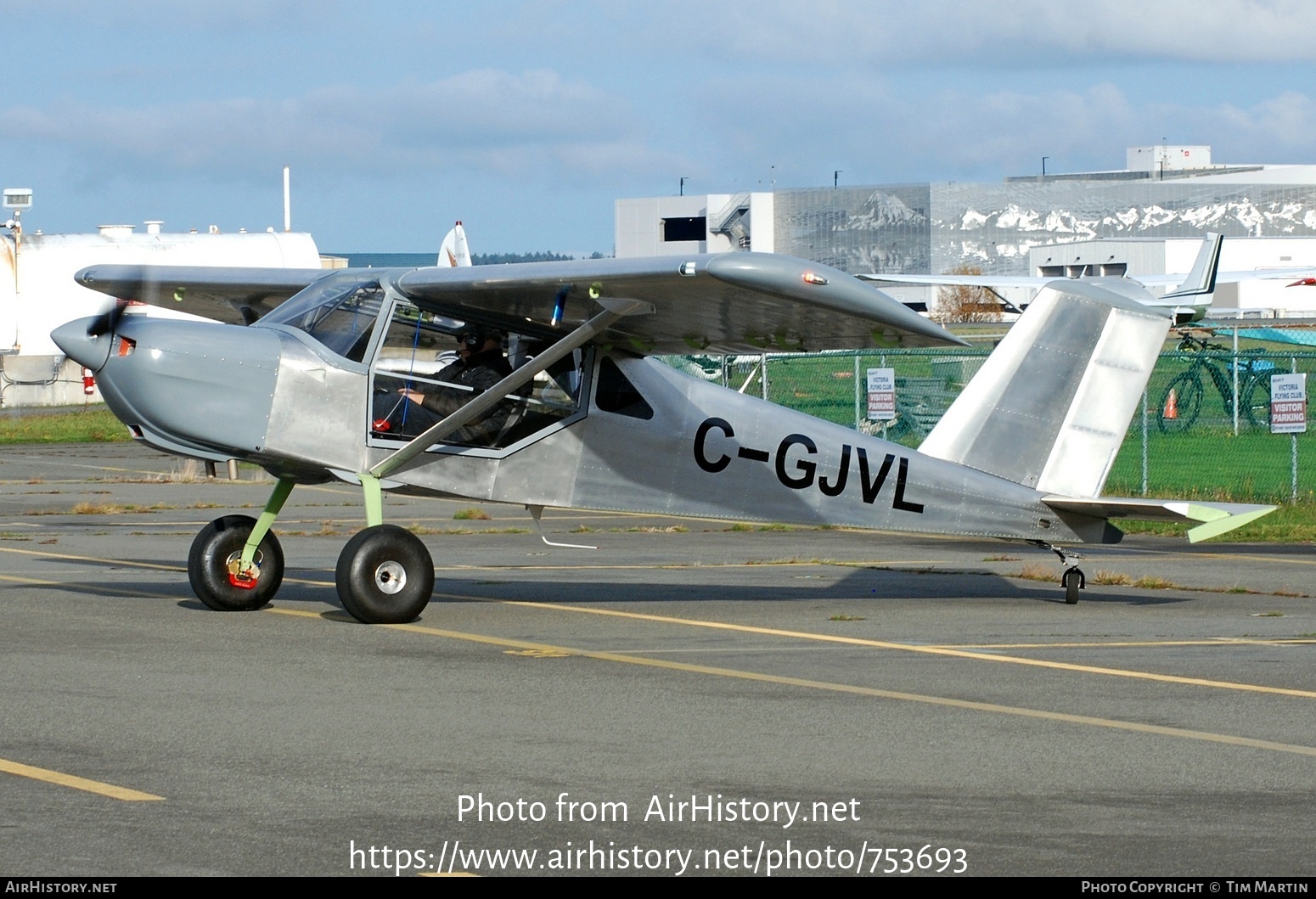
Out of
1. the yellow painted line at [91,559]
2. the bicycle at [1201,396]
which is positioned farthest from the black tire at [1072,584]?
the bicycle at [1201,396]

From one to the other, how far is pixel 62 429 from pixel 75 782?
121 ft

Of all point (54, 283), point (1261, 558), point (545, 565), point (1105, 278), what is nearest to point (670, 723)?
point (1105, 278)

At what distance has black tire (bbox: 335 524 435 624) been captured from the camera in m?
11.4

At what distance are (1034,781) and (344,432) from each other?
20.0 ft

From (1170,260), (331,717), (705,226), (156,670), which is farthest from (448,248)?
(705,226)

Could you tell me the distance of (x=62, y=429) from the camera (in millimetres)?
41531

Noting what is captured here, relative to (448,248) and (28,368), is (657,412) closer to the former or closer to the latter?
(448,248)

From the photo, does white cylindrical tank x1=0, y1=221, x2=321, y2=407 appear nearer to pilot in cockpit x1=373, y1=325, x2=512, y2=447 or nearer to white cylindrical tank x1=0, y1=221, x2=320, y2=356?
white cylindrical tank x1=0, y1=221, x2=320, y2=356

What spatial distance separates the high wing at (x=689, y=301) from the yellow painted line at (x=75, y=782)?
477 centimetres

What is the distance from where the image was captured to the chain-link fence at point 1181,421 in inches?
903

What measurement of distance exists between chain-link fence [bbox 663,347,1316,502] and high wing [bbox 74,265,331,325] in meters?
6.91

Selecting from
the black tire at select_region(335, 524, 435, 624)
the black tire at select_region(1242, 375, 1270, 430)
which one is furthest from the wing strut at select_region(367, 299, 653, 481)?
the black tire at select_region(1242, 375, 1270, 430)

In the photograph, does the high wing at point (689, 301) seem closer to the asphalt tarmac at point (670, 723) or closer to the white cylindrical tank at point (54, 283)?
the asphalt tarmac at point (670, 723)

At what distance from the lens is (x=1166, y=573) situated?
50.5ft
